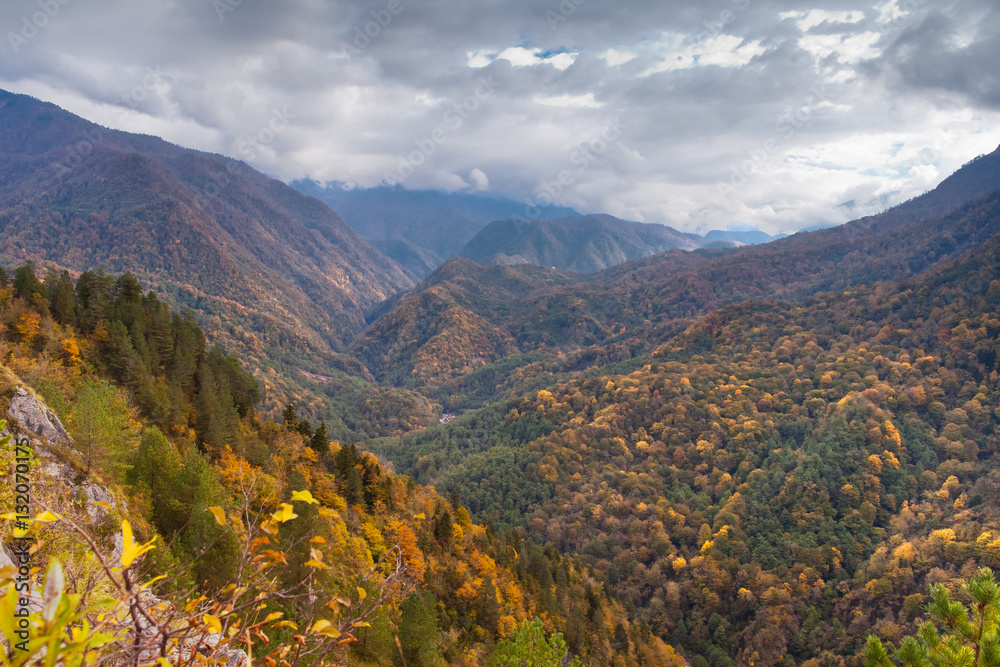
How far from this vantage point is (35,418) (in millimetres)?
16109

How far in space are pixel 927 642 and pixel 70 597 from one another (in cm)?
1708

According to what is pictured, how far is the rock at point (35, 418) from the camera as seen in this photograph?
15.4 m

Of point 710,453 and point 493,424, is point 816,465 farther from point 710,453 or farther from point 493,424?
point 493,424

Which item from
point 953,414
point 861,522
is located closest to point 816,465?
point 861,522

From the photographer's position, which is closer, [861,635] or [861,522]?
[861,635]

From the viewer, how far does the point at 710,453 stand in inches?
4628

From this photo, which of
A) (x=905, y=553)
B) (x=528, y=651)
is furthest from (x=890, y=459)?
(x=528, y=651)

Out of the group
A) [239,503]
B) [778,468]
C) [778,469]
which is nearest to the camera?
[239,503]

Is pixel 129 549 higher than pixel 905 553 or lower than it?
higher

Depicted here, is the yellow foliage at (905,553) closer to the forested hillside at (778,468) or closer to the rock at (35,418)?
the forested hillside at (778,468)

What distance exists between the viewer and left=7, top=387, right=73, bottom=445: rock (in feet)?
50.6

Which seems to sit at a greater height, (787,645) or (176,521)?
(176,521)

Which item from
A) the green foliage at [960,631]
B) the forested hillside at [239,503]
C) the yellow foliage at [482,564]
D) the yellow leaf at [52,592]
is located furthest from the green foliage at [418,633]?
the yellow leaf at [52,592]

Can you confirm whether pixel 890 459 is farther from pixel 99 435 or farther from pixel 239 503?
pixel 99 435
